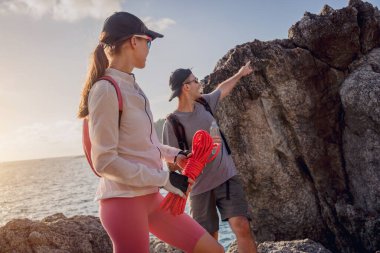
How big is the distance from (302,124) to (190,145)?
115 inches

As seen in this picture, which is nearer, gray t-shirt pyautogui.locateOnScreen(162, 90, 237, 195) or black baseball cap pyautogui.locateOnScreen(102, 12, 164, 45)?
black baseball cap pyautogui.locateOnScreen(102, 12, 164, 45)

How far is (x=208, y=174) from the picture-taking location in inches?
227

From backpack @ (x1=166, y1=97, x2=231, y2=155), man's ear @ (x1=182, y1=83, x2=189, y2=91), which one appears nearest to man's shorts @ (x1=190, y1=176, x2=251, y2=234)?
backpack @ (x1=166, y1=97, x2=231, y2=155)

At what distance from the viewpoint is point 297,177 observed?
7660 mm

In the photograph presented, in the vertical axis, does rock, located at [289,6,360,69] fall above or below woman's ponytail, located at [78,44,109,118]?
above

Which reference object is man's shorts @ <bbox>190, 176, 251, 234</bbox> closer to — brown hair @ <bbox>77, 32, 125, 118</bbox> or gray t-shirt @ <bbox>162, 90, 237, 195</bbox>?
gray t-shirt @ <bbox>162, 90, 237, 195</bbox>

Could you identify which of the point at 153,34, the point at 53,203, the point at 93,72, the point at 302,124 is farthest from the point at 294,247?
the point at 53,203

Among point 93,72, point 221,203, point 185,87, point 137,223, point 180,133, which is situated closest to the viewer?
point 137,223

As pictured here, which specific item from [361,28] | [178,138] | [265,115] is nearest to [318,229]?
[265,115]

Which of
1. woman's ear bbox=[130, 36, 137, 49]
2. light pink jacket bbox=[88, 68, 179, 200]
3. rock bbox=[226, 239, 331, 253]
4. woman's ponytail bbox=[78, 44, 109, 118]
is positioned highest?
woman's ear bbox=[130, 36, 137, 49]

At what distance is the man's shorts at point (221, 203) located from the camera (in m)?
5.53

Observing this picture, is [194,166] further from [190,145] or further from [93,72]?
[190,145]

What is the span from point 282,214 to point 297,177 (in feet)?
2.66

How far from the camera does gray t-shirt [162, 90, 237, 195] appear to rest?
5.68 metres
